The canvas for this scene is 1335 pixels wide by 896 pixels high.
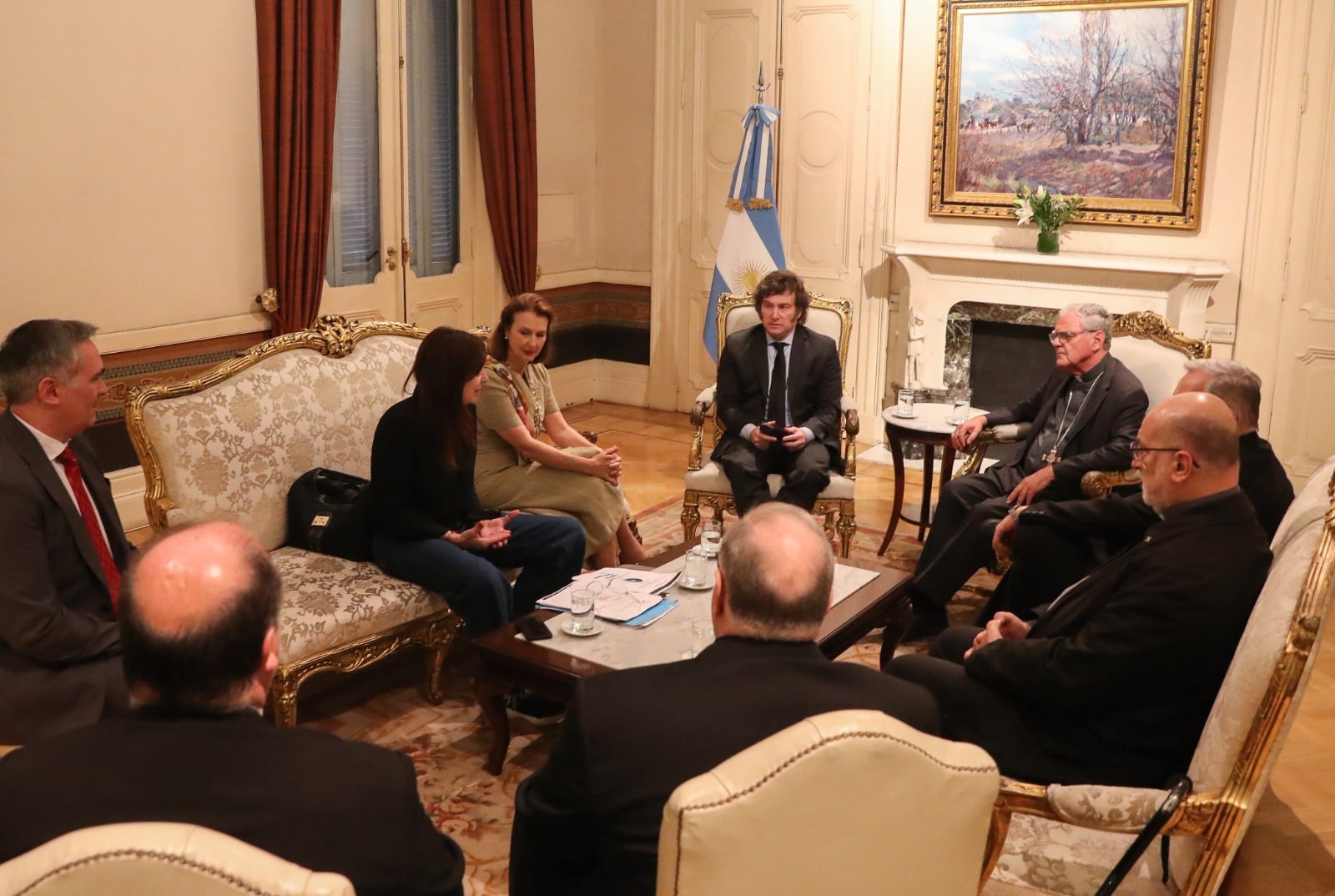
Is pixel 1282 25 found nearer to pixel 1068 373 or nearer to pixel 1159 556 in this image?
pixel 1068 373

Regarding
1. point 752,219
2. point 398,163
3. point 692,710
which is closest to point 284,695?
point 692,710

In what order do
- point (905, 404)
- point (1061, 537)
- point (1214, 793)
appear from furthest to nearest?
point (905, 404) → point (1061, 537) → point (1214, 793)

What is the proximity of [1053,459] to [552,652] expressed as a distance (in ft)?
7.37

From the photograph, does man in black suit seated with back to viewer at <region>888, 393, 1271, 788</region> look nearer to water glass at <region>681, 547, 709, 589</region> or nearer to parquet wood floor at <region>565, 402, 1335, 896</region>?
parquet wood floor at <region>565, 402, 1335, 896</region>

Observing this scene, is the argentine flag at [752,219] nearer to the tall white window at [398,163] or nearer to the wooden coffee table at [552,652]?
the tall white window at [398,163]

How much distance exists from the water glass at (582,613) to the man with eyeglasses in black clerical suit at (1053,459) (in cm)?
136

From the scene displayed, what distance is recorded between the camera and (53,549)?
2.90 metres

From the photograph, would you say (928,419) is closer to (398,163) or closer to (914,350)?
(914,350)

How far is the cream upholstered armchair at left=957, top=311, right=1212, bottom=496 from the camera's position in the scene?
457cm

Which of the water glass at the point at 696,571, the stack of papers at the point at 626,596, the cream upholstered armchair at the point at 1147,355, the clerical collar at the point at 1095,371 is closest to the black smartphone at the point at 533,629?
the stack of papers at the point at 626,596

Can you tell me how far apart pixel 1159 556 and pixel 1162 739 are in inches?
14.4

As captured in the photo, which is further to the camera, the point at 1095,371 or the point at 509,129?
the point at 509,129

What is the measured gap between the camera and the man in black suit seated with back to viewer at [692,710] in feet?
5.49

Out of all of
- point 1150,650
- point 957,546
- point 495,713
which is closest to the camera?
point 1150,650
